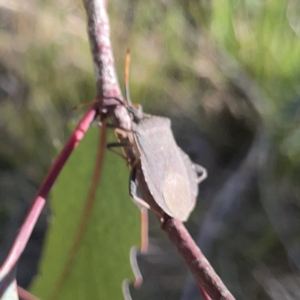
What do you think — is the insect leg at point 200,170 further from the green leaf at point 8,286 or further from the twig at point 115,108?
the green leaf at point 8,286

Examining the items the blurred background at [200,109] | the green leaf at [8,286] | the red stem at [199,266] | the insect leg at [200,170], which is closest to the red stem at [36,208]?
the green leaf at [8,286]

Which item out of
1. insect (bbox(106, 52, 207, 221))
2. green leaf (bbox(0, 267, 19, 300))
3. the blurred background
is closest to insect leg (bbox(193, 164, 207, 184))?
insect (bbox(106, 52, 207, 221))

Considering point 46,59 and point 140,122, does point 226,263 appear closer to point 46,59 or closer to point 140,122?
point 140,122

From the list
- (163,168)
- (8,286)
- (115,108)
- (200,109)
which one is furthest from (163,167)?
(200,109)

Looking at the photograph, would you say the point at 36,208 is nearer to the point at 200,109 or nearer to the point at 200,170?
the point at 200,170

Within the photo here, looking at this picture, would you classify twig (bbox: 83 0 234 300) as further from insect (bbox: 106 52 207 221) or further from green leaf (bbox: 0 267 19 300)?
green leaf (bbox: 0 267 19 300)
